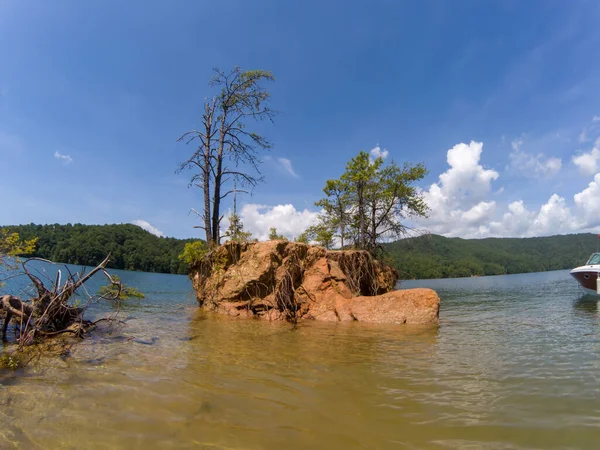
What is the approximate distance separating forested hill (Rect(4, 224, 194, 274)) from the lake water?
6508 centimetres

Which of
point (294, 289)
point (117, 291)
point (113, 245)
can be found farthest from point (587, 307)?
point (113, 245)

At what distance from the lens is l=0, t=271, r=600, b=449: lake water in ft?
10.1

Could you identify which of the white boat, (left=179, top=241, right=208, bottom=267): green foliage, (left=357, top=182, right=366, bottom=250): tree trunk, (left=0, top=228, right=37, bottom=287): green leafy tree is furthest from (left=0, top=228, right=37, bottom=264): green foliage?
the white boat

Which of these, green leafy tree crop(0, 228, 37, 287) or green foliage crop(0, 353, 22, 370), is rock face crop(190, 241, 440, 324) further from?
green foliage crop(0, 353, 22, 370)

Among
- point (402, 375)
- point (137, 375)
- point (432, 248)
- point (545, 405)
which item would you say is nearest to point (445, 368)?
point (402, 375)

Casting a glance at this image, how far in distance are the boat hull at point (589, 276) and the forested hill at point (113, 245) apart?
209 feet

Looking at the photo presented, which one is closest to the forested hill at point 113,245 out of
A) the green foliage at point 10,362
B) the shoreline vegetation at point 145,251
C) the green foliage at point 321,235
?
the shoreline vegetation at point 145,251

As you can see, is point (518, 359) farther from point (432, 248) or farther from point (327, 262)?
point (432, 248)

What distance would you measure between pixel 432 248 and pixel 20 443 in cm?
2497

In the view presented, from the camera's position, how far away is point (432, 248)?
2417 cm

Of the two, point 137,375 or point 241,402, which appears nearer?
point 241,402

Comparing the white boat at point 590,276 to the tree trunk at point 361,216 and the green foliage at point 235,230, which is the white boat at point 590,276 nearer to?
the tree trunk at point 361,216

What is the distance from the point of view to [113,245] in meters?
72.2

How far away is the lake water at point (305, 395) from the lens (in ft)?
10.1
